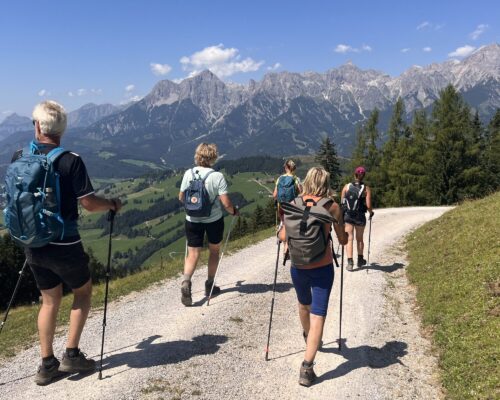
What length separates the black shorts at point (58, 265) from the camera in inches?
224

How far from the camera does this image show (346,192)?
13.4 m

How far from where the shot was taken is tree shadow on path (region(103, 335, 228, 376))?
721 cm

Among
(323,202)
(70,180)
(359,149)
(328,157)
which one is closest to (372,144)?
(359,149)

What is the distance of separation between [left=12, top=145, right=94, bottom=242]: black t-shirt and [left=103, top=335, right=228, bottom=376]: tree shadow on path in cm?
291

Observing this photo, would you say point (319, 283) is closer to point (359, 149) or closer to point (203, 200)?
point (203, 200)

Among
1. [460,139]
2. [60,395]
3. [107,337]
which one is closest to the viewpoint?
[60,395]

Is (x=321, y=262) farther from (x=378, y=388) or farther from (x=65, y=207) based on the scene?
(x=65, y=207)

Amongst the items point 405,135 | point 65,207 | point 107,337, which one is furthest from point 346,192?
point 405,135

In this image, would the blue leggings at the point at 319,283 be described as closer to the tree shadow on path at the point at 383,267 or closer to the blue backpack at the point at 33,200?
the blue backpack at the point at 33,200

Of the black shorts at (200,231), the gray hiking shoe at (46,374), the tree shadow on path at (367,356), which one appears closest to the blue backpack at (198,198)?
the black shorts at (200,231)

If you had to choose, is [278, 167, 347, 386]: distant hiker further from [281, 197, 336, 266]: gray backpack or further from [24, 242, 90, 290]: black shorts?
[24, 242, 90, 290]: black shorts

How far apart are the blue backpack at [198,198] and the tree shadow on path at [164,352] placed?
9.37 ft

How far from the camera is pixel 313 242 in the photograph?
244 inches

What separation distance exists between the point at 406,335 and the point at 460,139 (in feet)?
148
